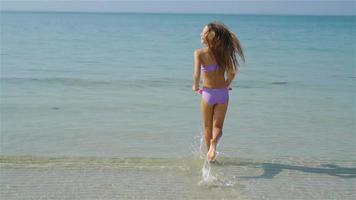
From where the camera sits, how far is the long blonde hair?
575 cm

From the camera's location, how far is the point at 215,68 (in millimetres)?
5891

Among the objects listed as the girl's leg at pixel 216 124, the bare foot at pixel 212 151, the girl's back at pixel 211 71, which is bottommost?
the bare foot at pixel 212 151

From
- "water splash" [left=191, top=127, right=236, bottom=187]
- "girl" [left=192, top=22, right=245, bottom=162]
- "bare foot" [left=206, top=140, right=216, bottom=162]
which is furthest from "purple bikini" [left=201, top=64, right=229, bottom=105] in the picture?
"water splash" [left=191, top=127, right=236, bottom=187]

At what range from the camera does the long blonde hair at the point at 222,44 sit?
18.9ft

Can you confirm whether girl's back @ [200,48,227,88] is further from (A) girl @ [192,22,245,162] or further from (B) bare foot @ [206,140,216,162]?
(B) bare foot @ [206,140,216,162]

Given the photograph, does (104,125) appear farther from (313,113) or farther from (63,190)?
(313,113)

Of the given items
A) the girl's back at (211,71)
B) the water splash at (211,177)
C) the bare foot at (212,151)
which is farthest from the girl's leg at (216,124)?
the girl's back at (211,71)

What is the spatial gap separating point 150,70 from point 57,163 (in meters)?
11.5

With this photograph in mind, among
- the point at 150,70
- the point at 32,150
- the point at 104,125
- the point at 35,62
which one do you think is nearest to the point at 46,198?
the point at 32,150

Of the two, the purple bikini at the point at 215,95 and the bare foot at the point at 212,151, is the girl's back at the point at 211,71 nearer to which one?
the purple bikini at the point at 215,95

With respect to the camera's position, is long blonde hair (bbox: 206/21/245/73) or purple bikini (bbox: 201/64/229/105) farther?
purple bikini (bbox: 201/64/229/105)

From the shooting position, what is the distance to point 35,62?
19.0 metres

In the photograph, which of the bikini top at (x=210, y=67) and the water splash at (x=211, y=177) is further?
the bikini top at (x=210, y=67)

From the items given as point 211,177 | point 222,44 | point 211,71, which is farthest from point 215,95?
point 211,177
